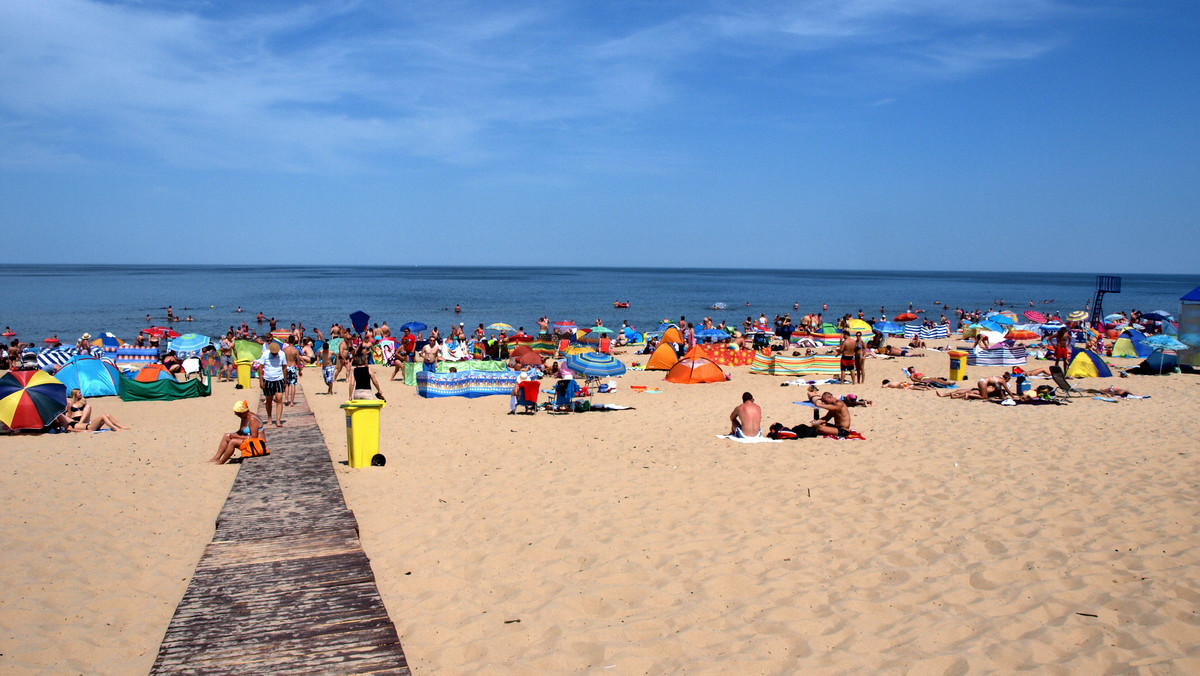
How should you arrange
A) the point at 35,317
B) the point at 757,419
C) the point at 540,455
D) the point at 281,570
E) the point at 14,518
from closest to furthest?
the point at 281,570
the point at 14,518
the point at 540,455
the point at 757,419
the point at 35,317

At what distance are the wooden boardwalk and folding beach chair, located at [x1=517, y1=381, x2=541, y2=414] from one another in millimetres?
5737

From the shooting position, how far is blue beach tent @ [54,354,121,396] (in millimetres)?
15453

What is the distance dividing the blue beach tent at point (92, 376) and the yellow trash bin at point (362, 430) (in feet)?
31.8

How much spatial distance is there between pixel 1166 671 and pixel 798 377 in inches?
593

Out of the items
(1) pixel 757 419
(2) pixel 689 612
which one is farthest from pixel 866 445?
(2) pixel 689 612

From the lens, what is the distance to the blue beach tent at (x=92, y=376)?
15.5 metres

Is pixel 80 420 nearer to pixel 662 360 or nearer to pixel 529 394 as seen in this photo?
pixel 529 394

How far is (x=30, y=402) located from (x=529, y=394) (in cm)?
766

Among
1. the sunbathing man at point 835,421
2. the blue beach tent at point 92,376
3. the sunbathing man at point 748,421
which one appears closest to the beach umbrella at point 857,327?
the sunbathing man at point 835,421

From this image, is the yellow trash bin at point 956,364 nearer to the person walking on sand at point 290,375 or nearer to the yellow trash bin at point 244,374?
the person walking on sand at point 290,375

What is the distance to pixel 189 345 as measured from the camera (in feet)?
74.6

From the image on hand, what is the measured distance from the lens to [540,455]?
30.8 feet

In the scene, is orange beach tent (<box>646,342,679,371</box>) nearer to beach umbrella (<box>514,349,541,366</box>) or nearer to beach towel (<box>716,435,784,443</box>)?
beach umbrella (<box>514,349,541,366</box>)

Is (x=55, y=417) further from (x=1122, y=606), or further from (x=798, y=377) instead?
(x=798, y=377)
